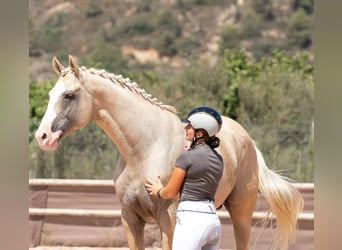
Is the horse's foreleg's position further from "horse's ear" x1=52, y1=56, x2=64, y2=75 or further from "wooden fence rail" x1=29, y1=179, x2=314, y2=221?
"wooden fence rail" x1=29, y1=179, x2=314, y2=221

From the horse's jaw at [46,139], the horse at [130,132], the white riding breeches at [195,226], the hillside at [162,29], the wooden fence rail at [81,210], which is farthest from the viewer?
the hillside at [162,29]

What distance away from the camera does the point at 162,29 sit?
40.5 metres

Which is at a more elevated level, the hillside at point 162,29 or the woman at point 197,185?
the hillside at point 162,29

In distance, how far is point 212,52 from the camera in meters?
37.8

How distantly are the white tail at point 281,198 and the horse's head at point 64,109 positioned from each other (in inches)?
79.3

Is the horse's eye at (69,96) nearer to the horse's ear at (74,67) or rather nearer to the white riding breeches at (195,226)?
the horse's ear at (74,67)

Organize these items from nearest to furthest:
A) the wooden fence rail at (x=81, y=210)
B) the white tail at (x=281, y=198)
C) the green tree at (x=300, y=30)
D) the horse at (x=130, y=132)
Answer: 1. the horse at (x=130, y=132)
2. the white tail at (x=281, y=198)
3. the wooden fence rail at (x=81, y=210)
4. the green tree at (x=300, y=30)

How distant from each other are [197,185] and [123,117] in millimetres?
1497

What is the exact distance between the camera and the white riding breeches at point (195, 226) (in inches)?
196

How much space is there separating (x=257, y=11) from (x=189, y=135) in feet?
118

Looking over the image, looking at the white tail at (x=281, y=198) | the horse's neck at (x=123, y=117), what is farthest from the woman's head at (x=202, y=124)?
the white tail at (x=281, y=198)

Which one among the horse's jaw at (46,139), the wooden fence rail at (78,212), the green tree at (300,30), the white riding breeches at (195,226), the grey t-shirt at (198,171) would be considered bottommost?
the wooden fence rail at (78,212)

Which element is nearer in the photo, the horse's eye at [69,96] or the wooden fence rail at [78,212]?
the horse's eye at [69,96]

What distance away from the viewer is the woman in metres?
4.99
